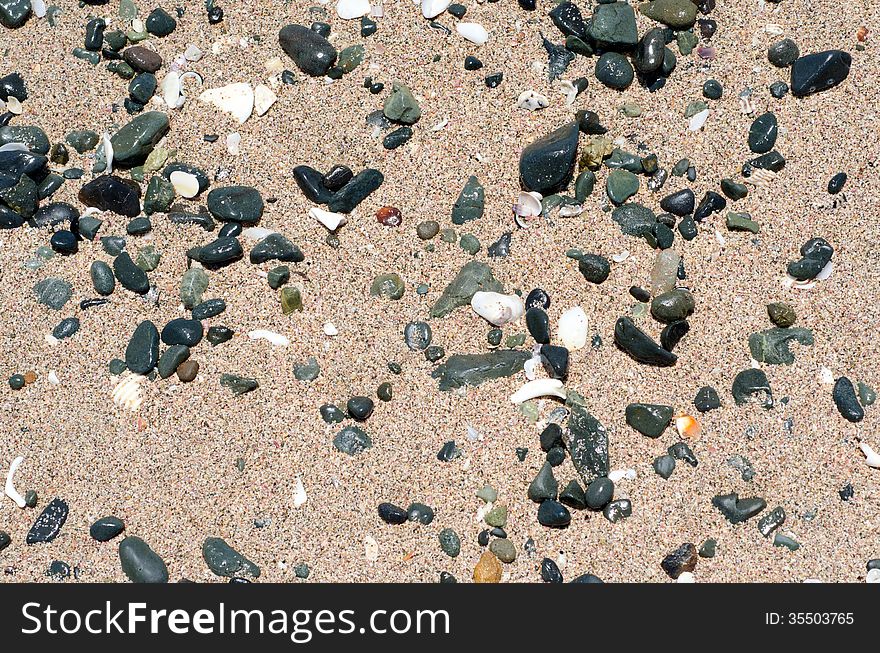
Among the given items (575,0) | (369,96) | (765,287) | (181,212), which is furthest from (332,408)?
(575,0)

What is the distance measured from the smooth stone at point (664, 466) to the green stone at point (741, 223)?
31.1 inches

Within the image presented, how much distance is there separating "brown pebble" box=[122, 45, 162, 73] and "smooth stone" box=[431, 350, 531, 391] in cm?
145

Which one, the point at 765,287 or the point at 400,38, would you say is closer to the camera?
the point at 765,287

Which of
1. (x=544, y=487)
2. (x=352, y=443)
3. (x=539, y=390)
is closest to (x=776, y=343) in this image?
(x=539, y=390)

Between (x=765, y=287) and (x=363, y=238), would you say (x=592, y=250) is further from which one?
(x=363, y=238)

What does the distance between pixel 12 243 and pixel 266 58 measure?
42.1 inches

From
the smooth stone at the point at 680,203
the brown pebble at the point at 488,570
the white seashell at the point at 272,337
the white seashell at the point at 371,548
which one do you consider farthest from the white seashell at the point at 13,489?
the smooth stone at the point at 680,203

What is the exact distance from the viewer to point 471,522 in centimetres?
260

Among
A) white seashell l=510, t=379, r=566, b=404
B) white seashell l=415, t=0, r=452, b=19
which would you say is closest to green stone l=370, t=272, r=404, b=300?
white seashell l=510, t=379, r=566, b=404

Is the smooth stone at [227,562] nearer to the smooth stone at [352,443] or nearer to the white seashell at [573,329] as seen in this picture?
the smooth stone at [352,443]

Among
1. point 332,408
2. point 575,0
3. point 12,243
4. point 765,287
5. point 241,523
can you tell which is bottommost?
point 241,523

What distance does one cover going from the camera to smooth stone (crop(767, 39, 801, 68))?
281 centimetres

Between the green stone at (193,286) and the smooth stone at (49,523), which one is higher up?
the green stone at (193,286)

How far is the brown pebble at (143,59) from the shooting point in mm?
2894
